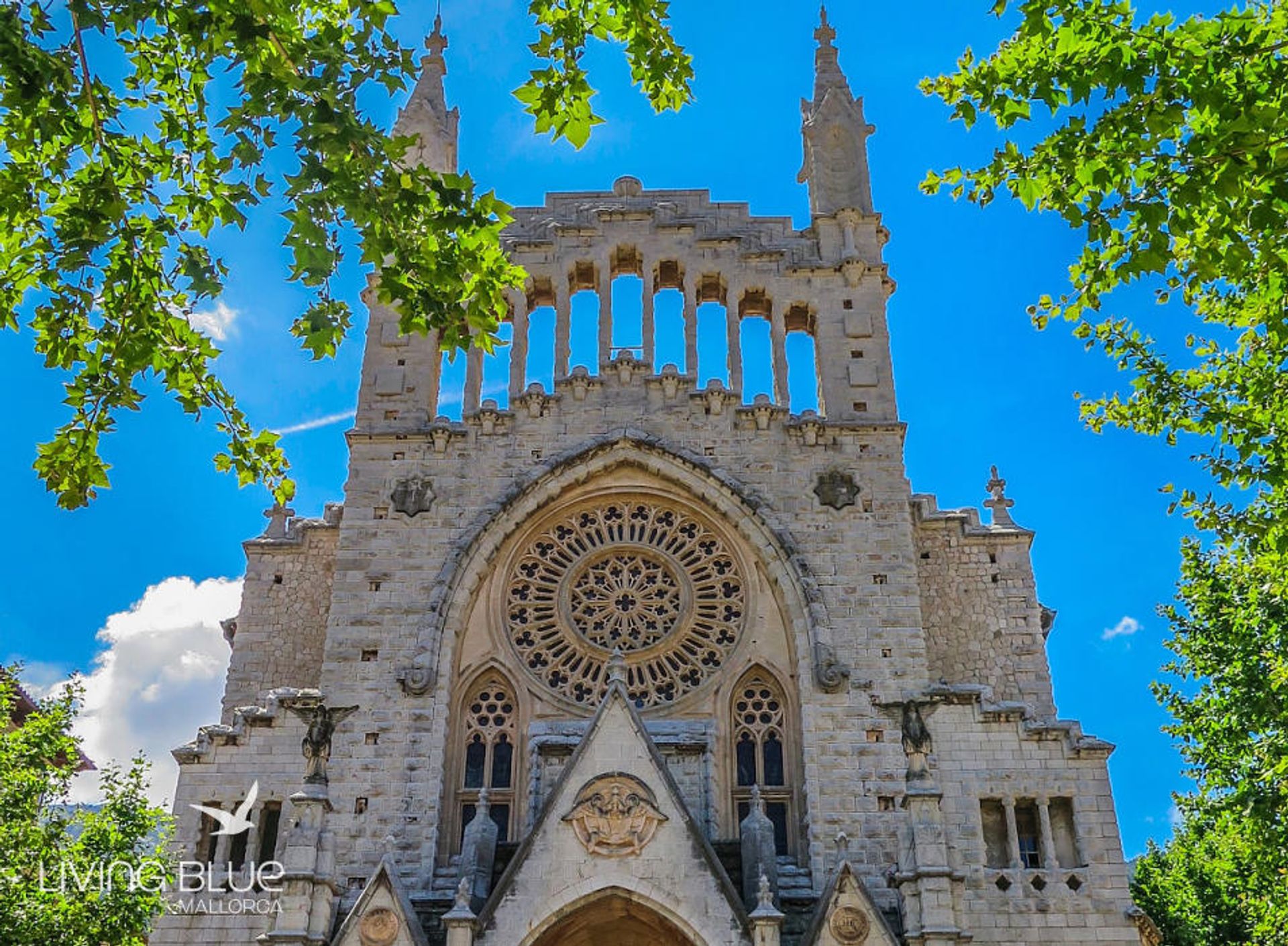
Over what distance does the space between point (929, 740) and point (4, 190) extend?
14.0 metres

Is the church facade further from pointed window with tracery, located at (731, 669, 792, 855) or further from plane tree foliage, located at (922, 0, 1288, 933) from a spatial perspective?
plane tree foliage, located at (922, 0, 1288, 933)

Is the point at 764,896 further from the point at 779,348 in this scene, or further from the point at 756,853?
the point at 779,348

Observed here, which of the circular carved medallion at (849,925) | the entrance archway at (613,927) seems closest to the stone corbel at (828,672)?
the circular carved medallion at (849,925)

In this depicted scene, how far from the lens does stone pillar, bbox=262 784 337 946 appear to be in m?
16.5

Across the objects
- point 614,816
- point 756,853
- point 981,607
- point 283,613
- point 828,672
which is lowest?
point 756,853

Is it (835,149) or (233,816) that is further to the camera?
(835,149)

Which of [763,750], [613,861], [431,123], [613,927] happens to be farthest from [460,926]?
[431,123]

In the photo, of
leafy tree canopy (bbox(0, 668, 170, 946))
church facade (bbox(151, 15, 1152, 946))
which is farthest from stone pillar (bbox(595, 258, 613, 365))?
leafy tree canopy (bbox(0, 668, 170, 946))

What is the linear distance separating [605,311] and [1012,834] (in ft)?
39.1

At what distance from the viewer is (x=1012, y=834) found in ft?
60.5

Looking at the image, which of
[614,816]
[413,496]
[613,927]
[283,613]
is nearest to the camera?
[614,816]

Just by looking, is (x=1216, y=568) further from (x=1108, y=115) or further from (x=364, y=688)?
(x=364, y=688)

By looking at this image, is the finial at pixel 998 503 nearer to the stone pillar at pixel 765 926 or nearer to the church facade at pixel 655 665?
the church facade at pixel 655 665

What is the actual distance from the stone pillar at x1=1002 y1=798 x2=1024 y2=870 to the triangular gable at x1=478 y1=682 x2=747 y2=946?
4.68 m
